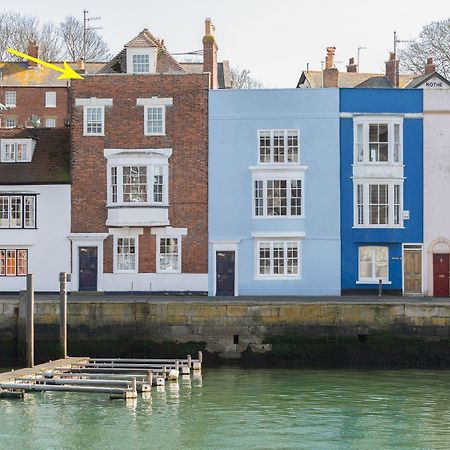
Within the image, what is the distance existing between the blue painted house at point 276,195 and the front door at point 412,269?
262 centimetres

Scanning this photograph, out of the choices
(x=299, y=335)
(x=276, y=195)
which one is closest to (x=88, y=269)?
(x=276, y=195)

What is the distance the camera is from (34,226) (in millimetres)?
41844

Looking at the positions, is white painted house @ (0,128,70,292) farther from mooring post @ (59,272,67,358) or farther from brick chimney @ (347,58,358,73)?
brick chimney @ (347,58,358,73)

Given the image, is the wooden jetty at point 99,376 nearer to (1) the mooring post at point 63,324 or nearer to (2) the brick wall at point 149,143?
(1) the mooring post at point 63,324

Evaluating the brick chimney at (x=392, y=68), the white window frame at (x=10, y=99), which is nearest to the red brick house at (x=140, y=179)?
the brick chimney at (x=392, y=68)

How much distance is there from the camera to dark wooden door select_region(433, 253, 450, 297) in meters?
41.4

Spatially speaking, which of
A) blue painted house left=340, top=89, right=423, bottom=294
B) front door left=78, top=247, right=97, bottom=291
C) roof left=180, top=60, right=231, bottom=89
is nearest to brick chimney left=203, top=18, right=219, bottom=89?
blue painted house left=340, top=89, right=423, bottom=294

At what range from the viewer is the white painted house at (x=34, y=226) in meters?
41.7

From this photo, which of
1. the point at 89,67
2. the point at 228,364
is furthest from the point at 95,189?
the point at 89,67

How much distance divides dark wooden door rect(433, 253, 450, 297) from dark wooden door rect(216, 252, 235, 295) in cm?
778

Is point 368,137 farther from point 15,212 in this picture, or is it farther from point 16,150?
point 15,212

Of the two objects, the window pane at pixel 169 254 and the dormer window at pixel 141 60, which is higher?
the dormer window at pixel 141 60

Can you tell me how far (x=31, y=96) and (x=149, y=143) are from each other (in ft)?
119

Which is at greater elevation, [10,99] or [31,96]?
[31,96]
